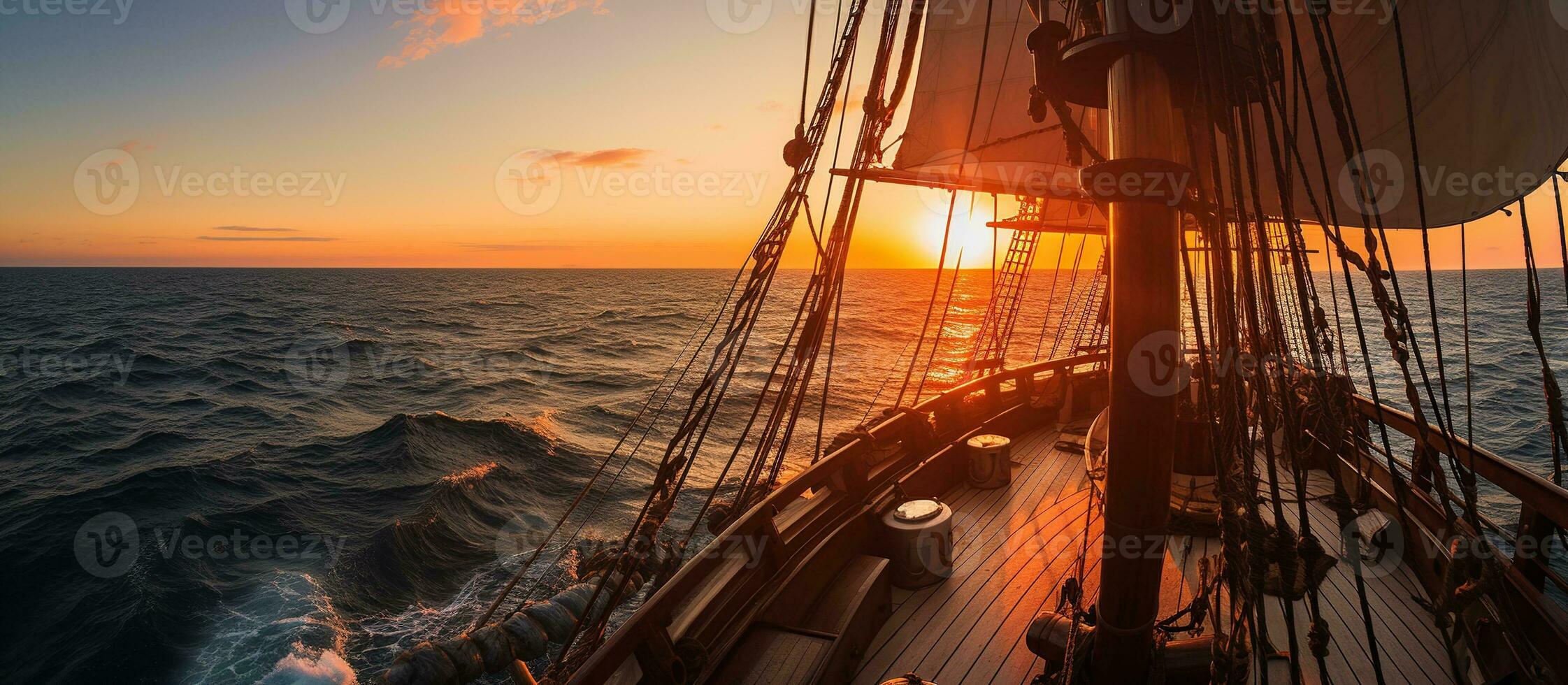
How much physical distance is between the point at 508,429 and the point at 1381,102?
57.7ft

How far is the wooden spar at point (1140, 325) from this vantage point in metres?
2.24

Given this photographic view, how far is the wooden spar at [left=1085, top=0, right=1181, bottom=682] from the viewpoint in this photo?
224 centimetres

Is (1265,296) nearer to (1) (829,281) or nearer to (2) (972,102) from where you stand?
(1) (829,281)

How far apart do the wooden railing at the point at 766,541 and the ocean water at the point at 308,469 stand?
124 inches

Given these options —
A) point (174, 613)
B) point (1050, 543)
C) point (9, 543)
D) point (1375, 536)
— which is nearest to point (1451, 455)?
point (1375, 536)

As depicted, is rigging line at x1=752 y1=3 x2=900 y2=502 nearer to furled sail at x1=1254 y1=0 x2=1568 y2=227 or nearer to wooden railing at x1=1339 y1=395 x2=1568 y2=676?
furled sail at x1=1254 y1=0 x2=1568 y2=227

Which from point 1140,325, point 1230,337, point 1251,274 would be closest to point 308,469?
point 1140,325

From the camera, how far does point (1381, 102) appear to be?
5660 millimetres

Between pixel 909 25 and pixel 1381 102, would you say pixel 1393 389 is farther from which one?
pixel 909 25

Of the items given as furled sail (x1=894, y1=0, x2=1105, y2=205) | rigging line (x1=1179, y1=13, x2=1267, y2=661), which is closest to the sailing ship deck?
rigging line (x1=1179, y1=13, x2=1267, y2=661)

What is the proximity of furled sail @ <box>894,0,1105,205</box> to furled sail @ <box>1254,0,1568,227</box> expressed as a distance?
4.28m

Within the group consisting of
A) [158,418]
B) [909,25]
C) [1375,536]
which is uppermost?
[909,25]

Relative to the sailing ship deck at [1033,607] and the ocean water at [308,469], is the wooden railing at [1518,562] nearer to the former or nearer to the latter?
the sailing ship deck at [1033,607]

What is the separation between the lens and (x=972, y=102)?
38.5ft
